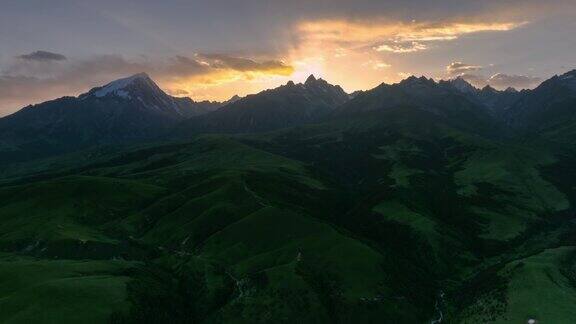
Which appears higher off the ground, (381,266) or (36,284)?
(36,284)

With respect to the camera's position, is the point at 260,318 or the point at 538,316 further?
the point at 260,318

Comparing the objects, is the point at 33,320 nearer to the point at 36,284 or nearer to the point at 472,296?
the point at 36,284

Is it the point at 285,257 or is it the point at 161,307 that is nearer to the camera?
the point at 161,307

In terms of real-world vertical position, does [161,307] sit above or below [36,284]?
below

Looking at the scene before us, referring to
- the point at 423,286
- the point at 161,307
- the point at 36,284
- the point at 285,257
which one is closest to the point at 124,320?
the point at 161,307

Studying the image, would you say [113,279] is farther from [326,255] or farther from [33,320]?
[326,255]

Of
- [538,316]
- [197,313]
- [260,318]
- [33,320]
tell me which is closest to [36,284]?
[33,320]

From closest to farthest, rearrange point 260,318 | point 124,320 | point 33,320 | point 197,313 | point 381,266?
point 33,320 < point 124,320 < point 260,318 < point 197,313 < point 381,266

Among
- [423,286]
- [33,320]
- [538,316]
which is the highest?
[33,320]

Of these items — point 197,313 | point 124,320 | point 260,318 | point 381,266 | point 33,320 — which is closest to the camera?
point 33,320
